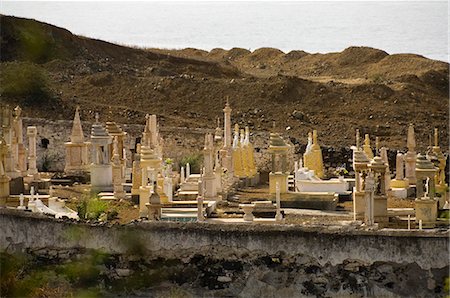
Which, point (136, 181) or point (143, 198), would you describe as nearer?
point (143, 198)

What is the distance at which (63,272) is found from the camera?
75.0 ft

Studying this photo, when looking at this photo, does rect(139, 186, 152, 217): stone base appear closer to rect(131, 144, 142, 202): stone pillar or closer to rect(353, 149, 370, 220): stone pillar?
rect(131, 144, 142, 202): stone pillar

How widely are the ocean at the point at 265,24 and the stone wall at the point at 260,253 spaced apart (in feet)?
65.3

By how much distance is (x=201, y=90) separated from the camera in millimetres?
44406

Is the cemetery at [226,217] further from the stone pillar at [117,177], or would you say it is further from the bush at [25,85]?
the bush at [25,85]

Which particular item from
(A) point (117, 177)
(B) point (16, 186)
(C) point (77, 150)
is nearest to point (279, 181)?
(A) point (117, 177)

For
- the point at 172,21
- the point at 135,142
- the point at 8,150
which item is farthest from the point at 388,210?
the point at 172,21

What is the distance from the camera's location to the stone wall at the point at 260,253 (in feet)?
72.4

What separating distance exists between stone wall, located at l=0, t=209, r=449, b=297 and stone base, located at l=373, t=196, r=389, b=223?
190cm

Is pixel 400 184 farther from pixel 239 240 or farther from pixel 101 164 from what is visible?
pixel 239 240

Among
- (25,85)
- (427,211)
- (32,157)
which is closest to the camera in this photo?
(427,211)

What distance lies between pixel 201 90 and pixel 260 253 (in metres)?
22.1

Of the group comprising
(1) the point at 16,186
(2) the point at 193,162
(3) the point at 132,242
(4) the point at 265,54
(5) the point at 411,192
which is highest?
(4) the point at 265,54

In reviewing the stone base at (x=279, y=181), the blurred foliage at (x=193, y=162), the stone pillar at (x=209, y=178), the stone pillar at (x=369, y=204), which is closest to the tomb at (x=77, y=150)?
the blurred foliage at (x=193, y=162)
